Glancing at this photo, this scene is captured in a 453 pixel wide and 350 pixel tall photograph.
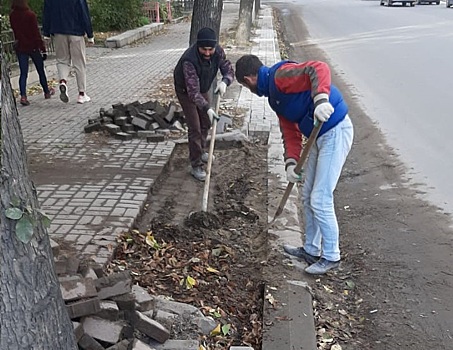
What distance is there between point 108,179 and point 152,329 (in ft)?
10.2

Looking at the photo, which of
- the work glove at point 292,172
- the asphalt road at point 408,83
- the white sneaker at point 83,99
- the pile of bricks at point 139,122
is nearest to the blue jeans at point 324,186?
the work glove at point 292,172

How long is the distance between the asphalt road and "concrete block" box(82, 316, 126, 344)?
3.65m

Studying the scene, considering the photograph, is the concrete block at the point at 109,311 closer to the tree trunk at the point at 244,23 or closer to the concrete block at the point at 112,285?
the concrete block at the point at 112,285

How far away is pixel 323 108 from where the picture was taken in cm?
372

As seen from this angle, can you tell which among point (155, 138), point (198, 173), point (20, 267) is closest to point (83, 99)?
point (155, 138)

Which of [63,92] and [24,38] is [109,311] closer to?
[63,92]

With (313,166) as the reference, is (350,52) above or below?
below

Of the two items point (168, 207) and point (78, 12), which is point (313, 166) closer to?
point (168, 207)

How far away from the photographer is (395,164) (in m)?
6.87

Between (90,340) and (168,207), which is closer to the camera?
(90,340)

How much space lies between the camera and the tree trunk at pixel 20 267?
1977mm

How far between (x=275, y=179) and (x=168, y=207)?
4.26 feet

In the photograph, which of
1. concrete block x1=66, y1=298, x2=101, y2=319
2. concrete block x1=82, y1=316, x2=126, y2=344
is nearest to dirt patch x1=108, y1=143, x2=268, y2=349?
concrete block x1=82, y1=316, x2=126, y2=344

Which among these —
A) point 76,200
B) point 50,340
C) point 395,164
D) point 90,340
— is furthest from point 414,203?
point 50,340
